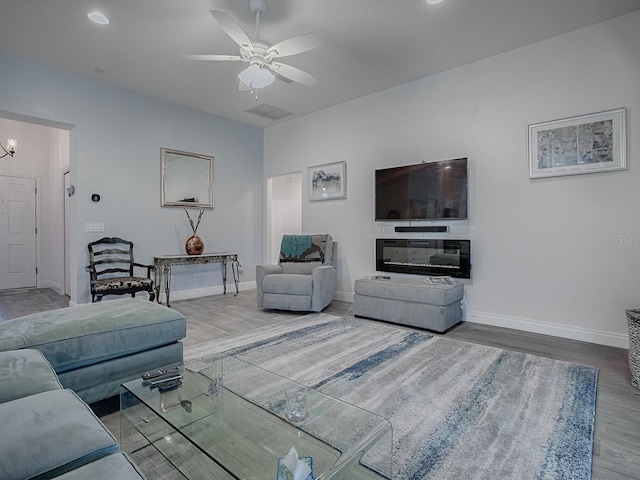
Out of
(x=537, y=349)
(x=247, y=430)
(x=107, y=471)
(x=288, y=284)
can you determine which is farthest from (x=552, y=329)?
(x=107, y=471)

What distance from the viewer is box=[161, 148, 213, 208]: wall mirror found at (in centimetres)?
497

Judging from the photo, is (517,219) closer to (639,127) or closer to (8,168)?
(639,127)

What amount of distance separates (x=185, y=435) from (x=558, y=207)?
365cm

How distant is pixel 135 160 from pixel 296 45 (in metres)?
3.09

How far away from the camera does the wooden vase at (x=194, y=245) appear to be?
4.95 metres

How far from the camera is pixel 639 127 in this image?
289cm

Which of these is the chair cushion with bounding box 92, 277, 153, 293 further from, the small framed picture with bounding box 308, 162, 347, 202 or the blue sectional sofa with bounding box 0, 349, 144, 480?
the blue sectional sofa with bounding box 0, 349, 144, 480

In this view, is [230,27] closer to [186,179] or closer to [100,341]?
[100,341]

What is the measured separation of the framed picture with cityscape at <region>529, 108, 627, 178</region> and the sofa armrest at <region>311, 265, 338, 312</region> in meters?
2.50

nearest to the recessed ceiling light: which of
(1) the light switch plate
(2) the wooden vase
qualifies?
(1) the light switch plate

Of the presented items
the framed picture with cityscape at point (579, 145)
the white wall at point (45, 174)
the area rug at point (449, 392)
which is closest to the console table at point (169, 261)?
the area rug at point (449, 392)

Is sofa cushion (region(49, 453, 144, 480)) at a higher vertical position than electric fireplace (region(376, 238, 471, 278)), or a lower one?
lower

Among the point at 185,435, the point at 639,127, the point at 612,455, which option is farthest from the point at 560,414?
the point at 639,127

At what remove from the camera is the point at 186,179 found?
17.0 feet
